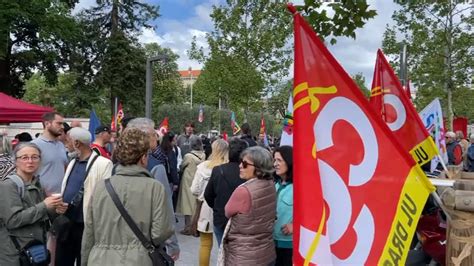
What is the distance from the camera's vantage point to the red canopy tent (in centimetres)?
930

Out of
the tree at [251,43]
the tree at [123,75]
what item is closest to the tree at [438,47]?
the tree at [251,43]

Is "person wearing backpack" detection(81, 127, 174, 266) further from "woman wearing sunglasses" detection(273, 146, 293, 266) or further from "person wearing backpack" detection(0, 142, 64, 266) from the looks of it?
"woman wearing sunglasses" detection(273, 146, 293, 266)

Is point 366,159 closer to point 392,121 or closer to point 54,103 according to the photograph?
point 392,121

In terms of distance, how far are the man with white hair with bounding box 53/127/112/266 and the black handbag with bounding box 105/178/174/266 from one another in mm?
Result: 1444

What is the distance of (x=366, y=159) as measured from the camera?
226 cm

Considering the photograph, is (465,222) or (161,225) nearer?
(465,222)

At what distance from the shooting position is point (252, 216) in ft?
13.0

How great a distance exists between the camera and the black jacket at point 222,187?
4.99 m

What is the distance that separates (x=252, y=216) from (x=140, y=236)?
1.07m

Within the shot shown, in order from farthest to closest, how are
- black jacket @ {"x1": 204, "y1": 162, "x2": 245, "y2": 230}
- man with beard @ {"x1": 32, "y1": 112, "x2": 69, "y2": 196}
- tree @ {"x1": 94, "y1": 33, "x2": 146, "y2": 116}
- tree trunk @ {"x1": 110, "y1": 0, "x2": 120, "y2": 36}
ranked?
tree trunk @ {"x1": 110, "y1": 0, "x2": 120, "y2": 36}
tree @ {"x1": 94, "y1": 33, "x2": 146, "y2": 116}
man with beard @ {"x1": 32, "y1": 112, "x2": 69, "y2": 196}
black jacket @ {"x1": 204, "y1": 162, "x2": 245, "y2": 230}

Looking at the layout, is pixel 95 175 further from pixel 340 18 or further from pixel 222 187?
pixel 340 18

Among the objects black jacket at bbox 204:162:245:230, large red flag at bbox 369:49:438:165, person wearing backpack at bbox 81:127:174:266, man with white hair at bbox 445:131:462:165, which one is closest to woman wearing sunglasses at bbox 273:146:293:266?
black jacket at bbox 204:162:245:230

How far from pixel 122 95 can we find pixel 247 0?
21094mm

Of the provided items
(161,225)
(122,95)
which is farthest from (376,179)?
(122,95)
